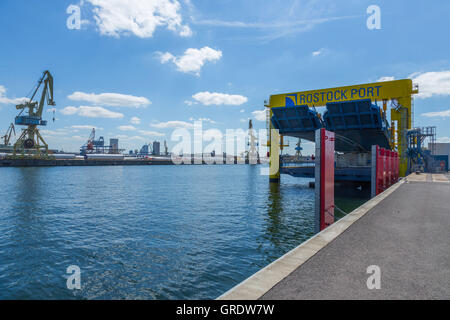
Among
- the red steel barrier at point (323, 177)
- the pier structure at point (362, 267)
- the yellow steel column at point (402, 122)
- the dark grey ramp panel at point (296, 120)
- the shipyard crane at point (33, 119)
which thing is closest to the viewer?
the pier structure at point (362, 267)

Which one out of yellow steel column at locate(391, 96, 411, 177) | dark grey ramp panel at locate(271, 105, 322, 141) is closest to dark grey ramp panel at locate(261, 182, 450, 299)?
dark grey ramp panel at locate(271, 105, 322, 141)

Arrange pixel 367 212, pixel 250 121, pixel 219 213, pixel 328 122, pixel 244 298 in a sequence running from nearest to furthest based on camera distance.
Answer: pixel 244 298 → pixel 367 212 → pixel 219 213 → pixel 328 122 → pixel 250 121

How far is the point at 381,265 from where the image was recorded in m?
4.36

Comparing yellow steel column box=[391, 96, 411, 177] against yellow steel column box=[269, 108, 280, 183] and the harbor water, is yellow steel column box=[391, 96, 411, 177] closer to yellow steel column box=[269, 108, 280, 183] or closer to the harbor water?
yellow steel column box=[269, 108, 280, 183]

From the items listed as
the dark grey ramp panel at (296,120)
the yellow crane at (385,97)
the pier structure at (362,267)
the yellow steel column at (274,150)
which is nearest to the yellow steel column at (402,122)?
the yellow crane at (385,97)

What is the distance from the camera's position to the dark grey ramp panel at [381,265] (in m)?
3.42

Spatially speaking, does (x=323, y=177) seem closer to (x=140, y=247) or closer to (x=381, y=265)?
(x=381, y=265)

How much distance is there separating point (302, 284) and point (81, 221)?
13.5 m

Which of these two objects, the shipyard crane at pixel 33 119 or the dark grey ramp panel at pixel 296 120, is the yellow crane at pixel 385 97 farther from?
the shipyard crane at pixel 33 119

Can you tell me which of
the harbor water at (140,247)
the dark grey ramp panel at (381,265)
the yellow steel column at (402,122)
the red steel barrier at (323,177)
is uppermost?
the yellow steel column at (402,122)

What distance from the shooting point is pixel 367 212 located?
9133 millimetres

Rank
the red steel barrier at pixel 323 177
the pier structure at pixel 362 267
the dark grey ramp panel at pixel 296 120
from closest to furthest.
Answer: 1. the pier structure at pixel 362 267
2. the red steel barrier at pixel 323 177
3. the dark grey ramp panel at pixel 296 120
